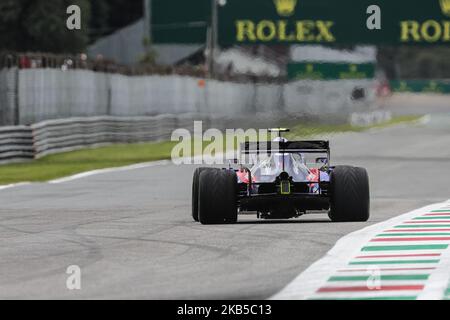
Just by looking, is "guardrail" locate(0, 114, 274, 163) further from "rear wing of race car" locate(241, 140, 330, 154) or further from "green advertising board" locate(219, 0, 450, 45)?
"green advertising board" locate(219, 0, 450, 45)

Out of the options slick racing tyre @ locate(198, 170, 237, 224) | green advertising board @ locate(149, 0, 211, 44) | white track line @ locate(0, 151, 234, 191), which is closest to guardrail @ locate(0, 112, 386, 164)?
white track line @ locate(0, 151, 234, 191)

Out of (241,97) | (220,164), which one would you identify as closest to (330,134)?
(220,164)

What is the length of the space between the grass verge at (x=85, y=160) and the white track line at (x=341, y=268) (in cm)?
514

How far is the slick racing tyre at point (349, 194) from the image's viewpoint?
54.2 feet

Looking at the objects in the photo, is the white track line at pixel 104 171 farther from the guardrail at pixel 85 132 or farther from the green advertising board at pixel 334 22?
the green advertising board at pixel 334 22

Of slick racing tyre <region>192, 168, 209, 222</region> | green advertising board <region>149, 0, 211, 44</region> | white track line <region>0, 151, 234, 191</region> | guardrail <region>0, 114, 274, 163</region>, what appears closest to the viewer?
slick racing tyre <region>192, 168, 209, 222</region>

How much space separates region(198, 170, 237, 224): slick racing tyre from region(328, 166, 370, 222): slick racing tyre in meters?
1.14

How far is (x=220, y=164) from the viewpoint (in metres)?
35.9

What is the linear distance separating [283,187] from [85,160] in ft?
64.0

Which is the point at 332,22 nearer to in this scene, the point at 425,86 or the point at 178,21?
the point at 178,21

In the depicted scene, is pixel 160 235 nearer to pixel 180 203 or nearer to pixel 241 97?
pixel 180 203

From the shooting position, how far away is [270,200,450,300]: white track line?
34.8 ft

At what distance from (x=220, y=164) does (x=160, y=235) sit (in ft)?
65.6

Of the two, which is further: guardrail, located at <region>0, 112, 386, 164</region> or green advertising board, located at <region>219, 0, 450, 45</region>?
green advertising board, located at <region>219, 0, 450, 45</region>
